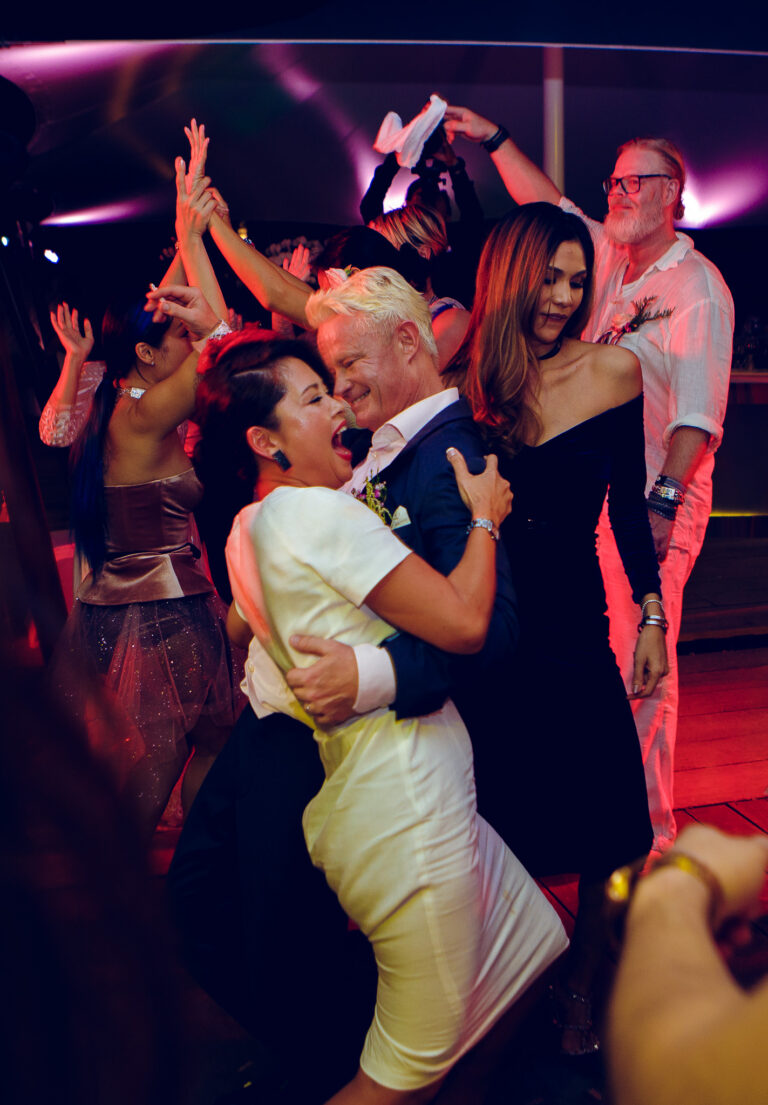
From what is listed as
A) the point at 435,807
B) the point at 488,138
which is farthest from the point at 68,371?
the point at 435,807

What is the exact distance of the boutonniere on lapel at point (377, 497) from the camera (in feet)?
4.35

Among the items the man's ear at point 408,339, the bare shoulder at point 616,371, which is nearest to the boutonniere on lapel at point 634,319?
the bare shoulder at point 616,371

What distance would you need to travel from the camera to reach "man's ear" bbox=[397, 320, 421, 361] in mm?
1430

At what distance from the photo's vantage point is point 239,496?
141 centimetres

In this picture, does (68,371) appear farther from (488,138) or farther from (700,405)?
(700,405)

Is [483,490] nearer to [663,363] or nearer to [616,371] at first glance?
[616,371]

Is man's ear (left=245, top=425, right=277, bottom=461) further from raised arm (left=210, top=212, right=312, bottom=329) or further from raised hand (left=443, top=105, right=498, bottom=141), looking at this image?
raised hand (left=443, top=105, right=498, bottom=141)

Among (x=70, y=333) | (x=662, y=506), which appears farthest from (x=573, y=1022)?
(x=70, y=333)

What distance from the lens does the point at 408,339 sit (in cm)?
144

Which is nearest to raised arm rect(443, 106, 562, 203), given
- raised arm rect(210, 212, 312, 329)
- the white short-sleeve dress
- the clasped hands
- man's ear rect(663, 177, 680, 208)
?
man's ear rect(663, 177, 680, 208)

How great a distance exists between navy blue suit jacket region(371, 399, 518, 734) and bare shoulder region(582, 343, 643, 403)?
14.2 inches

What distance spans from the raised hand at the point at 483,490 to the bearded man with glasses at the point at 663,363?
0.96 metres

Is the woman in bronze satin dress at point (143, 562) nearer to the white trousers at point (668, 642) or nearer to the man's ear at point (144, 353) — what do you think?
the man's ear at point (144, 353)

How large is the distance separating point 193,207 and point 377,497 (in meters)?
1.25
